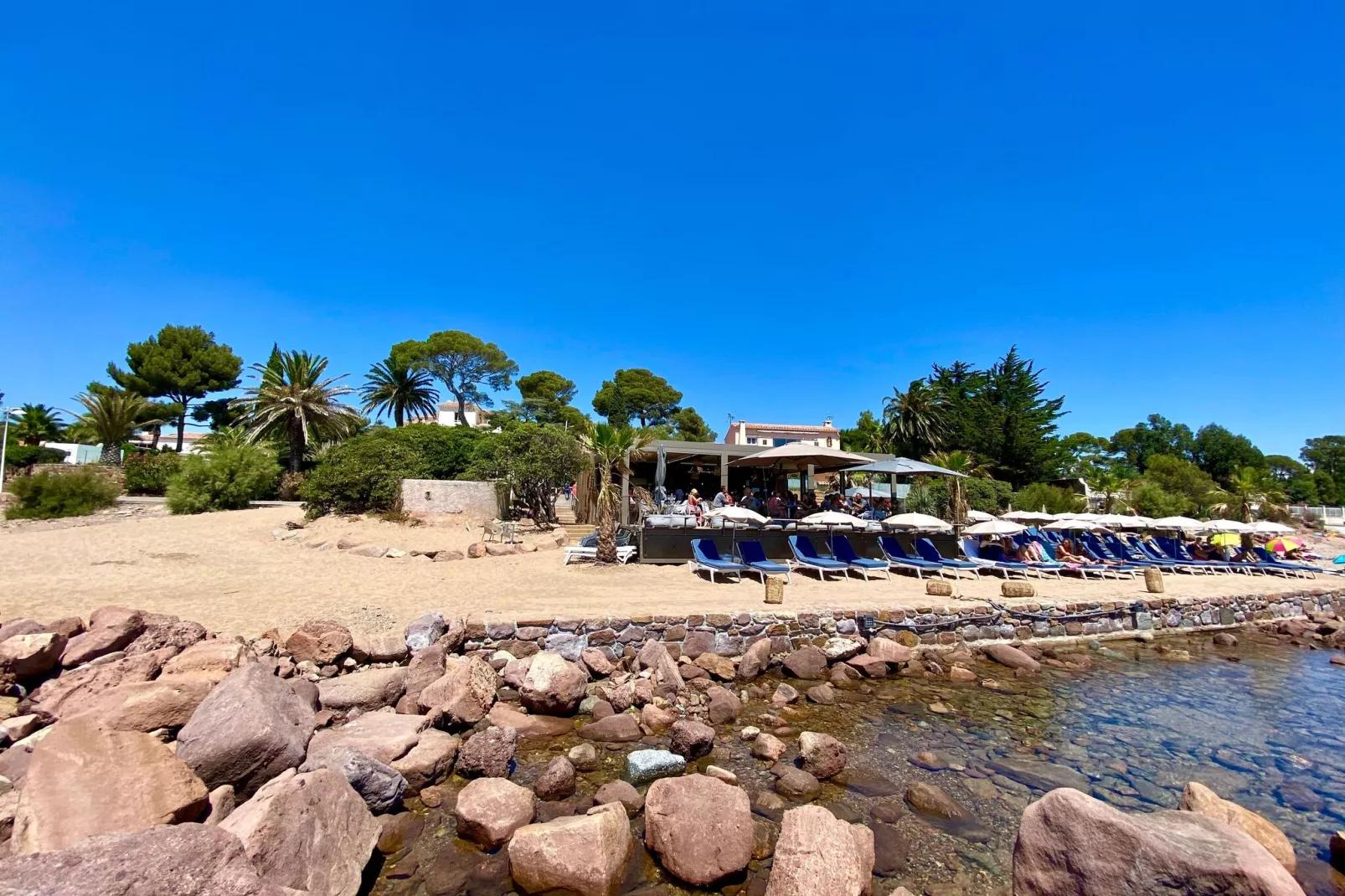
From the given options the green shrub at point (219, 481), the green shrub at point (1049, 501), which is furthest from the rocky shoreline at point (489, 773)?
the green shrub at point (1049, 501)

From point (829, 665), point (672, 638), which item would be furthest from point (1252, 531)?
point (672, 638)

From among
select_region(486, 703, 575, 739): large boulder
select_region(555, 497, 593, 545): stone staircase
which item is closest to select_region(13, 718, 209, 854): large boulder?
select_region(486, 703, 575, 739): large boulder

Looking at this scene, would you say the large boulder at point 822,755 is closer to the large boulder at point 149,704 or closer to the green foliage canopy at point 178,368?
the large boulder at point 149,704

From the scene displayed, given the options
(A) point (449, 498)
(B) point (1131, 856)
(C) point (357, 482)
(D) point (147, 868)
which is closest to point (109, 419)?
(C) point (357, 482)

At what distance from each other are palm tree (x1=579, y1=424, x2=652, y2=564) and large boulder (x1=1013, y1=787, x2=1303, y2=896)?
9701 mm

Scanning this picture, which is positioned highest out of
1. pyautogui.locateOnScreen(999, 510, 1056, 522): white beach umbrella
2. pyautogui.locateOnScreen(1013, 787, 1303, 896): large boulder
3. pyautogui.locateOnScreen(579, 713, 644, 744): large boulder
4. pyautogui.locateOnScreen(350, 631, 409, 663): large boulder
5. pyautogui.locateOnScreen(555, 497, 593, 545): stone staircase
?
pyautogui.locateOnScreen(999, 510, 1056, 522): white beach umbrella

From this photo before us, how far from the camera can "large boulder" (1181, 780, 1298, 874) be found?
3891 millimetres

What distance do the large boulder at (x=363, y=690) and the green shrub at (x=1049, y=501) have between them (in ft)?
87.2

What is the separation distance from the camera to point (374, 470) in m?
19.2

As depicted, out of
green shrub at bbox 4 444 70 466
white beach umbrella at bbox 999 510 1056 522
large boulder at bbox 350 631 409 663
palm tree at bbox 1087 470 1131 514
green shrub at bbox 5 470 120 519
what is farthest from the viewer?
green shrub at bbox 4 444 70 466

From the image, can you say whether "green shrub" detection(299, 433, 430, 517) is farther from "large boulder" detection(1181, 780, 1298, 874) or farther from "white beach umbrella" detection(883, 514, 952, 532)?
"large boulder" detection(1181, 780, 1298, 874)

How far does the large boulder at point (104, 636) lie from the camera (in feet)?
20.1

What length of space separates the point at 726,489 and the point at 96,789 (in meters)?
16.3

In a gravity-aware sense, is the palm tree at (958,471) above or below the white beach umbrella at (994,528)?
above
